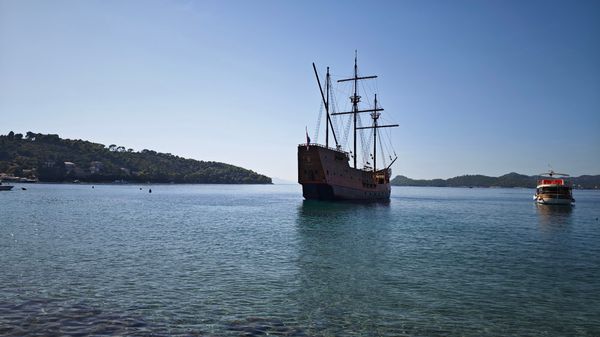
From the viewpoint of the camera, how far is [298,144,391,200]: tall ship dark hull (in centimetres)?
7175

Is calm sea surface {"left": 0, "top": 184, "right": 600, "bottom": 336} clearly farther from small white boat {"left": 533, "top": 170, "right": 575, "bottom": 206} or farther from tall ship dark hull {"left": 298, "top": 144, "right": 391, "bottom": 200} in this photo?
small white boat {"left": 533, "top": 170, "right": 575, "bottom": 206}

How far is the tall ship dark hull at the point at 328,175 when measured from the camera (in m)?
71.8

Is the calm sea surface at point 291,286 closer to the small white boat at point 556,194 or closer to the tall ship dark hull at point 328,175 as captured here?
the tall ship dark hull at point 328,175

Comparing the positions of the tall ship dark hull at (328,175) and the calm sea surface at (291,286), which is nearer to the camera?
the calm sea surface at (291,286)

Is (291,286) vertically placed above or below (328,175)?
below

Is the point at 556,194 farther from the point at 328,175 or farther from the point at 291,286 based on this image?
the point at 291,286

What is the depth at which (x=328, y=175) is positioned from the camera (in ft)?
241

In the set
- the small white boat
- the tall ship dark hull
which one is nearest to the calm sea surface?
the tall ship dark hull

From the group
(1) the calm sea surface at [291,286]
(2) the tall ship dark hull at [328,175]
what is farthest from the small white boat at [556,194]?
(1) the calm sea surface at [291,286]

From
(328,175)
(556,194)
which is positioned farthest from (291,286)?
(556,194)

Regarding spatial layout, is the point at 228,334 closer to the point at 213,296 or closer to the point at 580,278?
the point at 213,296

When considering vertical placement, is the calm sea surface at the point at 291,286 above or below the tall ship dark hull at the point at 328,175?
below

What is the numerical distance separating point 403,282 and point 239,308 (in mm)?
8457

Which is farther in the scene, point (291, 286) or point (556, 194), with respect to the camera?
point (556, 194)
